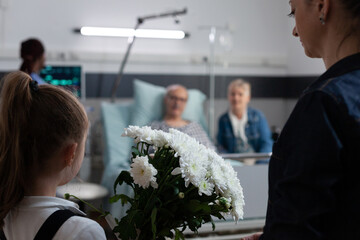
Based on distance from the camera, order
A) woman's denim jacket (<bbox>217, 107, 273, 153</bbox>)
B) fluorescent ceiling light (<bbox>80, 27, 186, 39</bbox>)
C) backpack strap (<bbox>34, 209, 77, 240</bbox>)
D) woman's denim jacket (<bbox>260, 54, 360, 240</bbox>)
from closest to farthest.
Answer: woman's denim jacket (<bbox>260, 54, 360, 240</bbox>) < backpack strap (<bbox>34, 209, 77, 240</bbox>) < woman's denim jacket (<bbox>217, 107, 273, 153</bbox>) < fluorescent ceiling light (<bbox>80, 27, 186, 39</bbox>)

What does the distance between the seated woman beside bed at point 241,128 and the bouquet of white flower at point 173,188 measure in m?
2.93

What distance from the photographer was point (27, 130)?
1051 millimetres

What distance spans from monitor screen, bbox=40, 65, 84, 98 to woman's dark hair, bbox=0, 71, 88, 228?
3.05 m

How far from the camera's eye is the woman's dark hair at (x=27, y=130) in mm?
1038

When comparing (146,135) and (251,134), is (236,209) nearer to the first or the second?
(146,135)

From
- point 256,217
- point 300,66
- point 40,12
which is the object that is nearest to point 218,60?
point 300,66

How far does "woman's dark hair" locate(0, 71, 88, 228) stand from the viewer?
3.41ft

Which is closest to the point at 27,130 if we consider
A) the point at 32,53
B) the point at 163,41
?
the point at 32,53

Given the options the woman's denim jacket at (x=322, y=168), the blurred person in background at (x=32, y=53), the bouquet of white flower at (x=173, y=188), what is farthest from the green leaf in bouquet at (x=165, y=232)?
the blurred person in background at (x=32, y=53)

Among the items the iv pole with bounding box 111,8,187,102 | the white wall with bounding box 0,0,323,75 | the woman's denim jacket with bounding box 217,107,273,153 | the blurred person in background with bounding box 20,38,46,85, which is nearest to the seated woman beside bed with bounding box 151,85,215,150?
the woman's denim jacket with bounding box 217,107,273,153

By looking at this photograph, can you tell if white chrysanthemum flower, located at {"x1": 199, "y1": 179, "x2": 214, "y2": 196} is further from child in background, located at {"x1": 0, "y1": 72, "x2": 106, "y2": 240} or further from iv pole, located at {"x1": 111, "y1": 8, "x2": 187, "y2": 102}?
iv pole, located at {"x1": 111, "y1": 8, "x2": 187, "y2": 102}

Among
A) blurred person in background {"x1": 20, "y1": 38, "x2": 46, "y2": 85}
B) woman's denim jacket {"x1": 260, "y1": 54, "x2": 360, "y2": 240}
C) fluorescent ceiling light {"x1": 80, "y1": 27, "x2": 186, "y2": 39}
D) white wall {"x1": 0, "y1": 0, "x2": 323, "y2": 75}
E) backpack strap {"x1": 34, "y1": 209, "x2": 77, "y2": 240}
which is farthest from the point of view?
fluorescent ceiling light {"x1": 80, "y1": 27, "x2": 186, "y2": 39}

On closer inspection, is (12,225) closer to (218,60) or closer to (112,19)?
(112,19)

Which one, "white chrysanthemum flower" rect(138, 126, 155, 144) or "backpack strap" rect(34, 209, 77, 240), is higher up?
"white chrysanthemum flower" rect(138, 126, 155, 144)
